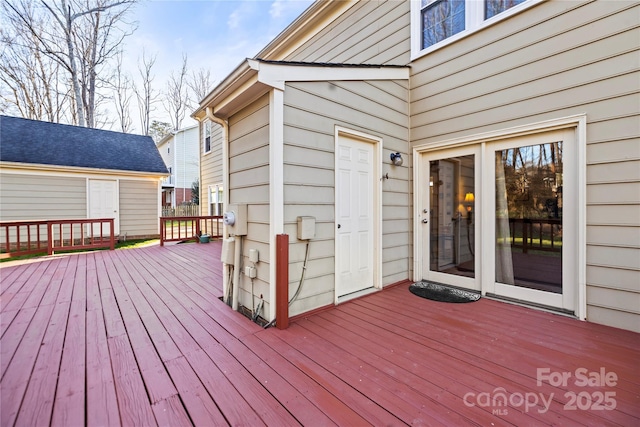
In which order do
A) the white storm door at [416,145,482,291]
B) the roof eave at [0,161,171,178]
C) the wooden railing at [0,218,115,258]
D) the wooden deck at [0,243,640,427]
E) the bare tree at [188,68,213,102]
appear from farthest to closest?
1. the bare tree at [188,68,213,102]
2. the roof eave at [0,161,171,178]
3. the wooden railing at [0,218,115,258]
4. the white storm door at [416,145,482,291]
5. the wooden deck at [0,243,640,427]

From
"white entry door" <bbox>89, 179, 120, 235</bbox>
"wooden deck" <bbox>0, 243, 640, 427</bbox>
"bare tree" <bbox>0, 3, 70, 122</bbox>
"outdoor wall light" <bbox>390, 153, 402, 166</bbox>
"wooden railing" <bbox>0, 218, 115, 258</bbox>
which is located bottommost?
"wooden deck" <bbox>0, 243, 640, 427</bbox>

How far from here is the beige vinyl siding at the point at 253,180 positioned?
2549mm

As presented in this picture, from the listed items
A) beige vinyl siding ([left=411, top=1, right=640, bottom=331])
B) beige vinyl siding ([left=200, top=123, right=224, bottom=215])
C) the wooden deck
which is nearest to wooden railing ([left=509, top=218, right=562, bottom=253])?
beige vinyl siding ([left=411, top=1, right=640, bottom=331])

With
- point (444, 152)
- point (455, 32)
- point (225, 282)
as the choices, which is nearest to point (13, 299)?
point (225, 282)

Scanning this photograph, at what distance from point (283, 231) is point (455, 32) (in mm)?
3484

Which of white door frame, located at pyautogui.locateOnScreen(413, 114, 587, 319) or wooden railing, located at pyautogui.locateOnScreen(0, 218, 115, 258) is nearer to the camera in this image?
white door frame, located at pyautogui.locateOnScreen(413, 114, 587, 319)

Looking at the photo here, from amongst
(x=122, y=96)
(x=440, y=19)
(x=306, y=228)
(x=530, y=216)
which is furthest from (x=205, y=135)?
(x=530, y=216)

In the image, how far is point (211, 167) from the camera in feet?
32.3

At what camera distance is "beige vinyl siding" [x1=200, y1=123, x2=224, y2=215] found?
9.32 metres

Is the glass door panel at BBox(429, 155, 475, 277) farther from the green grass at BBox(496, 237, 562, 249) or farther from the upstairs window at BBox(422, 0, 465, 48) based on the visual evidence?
the upstairs window at BBox(422, 0, 465, 48)

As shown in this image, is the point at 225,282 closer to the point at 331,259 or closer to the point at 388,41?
the point at 331,259

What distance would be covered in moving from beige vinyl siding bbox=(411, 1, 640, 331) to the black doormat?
3.51 ft

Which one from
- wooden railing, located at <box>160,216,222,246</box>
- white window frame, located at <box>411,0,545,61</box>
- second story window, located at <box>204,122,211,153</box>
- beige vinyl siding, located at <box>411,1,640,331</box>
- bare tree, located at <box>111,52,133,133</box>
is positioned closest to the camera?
beige vinyl siding, located at <box>411,1,640,331</box>

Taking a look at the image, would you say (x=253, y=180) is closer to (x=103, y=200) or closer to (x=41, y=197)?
(x=103, y=200)
